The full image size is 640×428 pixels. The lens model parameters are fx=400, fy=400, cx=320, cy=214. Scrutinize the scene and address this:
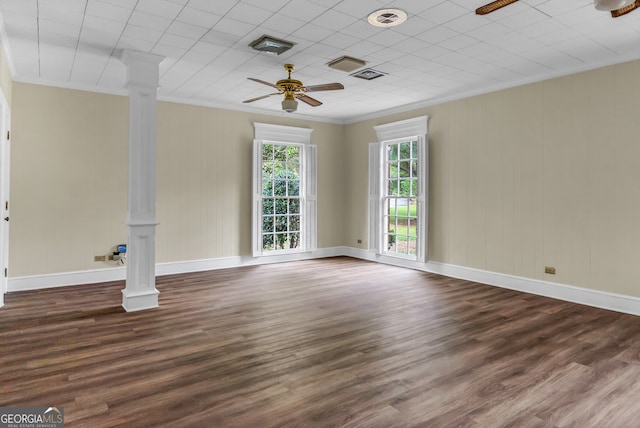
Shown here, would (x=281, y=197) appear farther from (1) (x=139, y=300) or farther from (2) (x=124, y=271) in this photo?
(1) (x=139, y=300)

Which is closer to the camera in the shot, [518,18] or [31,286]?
[518,18]

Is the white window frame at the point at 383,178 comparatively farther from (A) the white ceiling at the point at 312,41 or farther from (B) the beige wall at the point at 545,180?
(A) the white ceiling at the point at 312,41

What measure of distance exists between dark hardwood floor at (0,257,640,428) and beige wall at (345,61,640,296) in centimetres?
59

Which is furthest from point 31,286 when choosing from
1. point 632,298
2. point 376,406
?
point 632,298

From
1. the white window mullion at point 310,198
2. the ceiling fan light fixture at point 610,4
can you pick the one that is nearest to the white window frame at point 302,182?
the white window mullion at point 310,198

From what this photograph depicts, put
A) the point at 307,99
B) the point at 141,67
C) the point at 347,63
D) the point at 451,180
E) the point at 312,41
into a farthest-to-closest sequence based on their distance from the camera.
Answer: the point at 451,180 < the point at 307,99 < the point at 347,63 < the point at 141,67 < the point at 312,41

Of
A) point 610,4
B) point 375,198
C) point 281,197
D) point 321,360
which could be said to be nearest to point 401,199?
point 375,198

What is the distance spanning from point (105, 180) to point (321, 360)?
427 centimetres

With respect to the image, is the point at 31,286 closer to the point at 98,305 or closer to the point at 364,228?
the point at 98,305

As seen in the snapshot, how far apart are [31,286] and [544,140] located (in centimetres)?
667

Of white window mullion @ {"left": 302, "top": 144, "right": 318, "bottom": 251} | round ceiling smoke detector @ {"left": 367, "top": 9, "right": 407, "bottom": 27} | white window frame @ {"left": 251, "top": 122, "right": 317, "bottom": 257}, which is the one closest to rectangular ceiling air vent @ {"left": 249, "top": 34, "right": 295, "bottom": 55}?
round ceiling smoke detector @ {"left": 367, "top": 9, "right": 407, "bottom": 27}

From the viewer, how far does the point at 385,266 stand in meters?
6.88

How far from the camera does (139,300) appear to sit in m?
4.23

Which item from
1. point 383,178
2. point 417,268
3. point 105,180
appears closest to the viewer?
point 105,180
